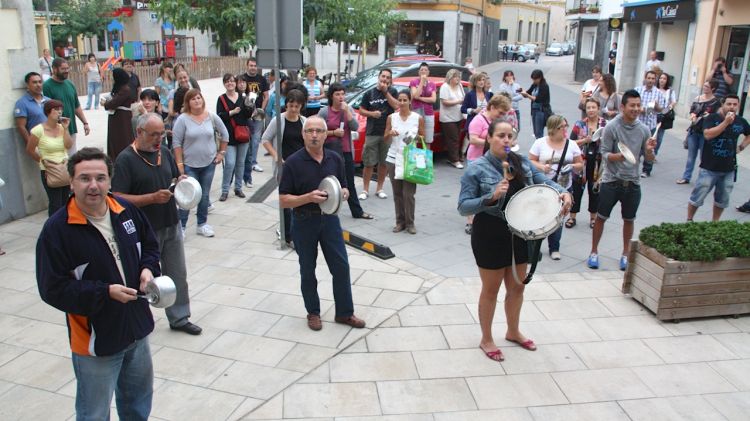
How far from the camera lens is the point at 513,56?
53000 mm

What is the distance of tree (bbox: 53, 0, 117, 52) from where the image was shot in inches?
1452

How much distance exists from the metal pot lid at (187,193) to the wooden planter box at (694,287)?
407 cm

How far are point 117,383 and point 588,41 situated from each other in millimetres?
35733

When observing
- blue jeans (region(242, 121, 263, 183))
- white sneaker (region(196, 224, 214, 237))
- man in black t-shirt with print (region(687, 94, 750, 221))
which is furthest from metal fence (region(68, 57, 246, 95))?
man in black t-shirt with print (region(687, 94, 750, 221))

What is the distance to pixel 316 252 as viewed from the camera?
204 inches

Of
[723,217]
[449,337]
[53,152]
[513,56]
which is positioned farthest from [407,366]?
[513,56]

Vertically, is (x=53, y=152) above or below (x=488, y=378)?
above

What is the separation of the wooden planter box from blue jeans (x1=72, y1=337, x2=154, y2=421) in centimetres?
427

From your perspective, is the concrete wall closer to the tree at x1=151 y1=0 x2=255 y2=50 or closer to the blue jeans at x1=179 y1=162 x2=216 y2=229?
the blue jeans at x1=179 y1=162 x2=216 y2=229

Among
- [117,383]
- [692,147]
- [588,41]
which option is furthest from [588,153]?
[588,41]

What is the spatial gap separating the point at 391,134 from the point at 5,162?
5110 millimetres

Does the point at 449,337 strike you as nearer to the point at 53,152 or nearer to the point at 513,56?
the point at 53,152

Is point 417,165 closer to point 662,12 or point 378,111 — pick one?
point 378,111

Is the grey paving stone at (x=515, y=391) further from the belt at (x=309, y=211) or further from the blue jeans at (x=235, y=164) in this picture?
the blue jeans at (x=235, y=164)
